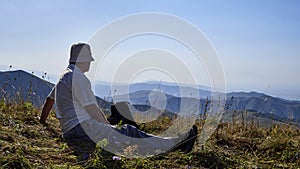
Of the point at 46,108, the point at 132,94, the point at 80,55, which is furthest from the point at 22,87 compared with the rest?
the point at 80,55

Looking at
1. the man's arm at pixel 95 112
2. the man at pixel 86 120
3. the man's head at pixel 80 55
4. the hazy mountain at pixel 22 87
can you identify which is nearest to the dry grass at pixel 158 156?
the man at pixel 86 120

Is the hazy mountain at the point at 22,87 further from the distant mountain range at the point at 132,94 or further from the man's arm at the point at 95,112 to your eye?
the man's arm at the point at 95,112

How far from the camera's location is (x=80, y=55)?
450cm

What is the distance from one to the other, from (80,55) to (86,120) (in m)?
0.77

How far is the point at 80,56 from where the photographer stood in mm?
4504

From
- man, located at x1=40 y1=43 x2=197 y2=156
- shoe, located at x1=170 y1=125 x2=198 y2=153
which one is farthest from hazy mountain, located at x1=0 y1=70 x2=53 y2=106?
shoe, located at x1=170 y1=125 x2=198 y2=153

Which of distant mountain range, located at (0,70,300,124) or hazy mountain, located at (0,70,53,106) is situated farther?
hazy mountain, located at (0,70,53,106)

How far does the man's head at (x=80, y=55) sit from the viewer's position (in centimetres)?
450

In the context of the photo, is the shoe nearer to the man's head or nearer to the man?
the man

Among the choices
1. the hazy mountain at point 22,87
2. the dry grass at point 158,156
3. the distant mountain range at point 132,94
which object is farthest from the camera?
the hazy mountain at point 22,87

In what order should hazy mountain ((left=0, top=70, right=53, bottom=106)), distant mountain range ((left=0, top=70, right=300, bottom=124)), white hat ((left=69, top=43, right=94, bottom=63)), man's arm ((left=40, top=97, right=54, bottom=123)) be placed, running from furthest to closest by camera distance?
hazy mountain ((left=0, top=70, right=53, bottom=106)) < distant mountain range ((left=0, top=70, right=300, bottom=124)) < man's arm ((left=40, top=97, right=54, bottom=123)) < white hat ((left=69, top=43, right=94, bottom=63))

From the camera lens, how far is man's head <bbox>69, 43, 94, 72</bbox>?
4500 mm

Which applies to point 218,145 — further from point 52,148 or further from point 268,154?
point 52,148

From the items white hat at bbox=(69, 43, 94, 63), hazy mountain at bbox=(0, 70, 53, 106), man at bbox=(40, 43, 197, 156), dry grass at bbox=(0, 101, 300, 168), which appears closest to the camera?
dry grass at bbox=(0, 101, 300, 168)
